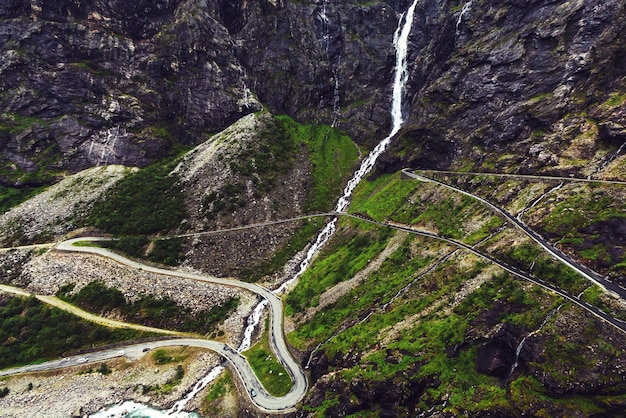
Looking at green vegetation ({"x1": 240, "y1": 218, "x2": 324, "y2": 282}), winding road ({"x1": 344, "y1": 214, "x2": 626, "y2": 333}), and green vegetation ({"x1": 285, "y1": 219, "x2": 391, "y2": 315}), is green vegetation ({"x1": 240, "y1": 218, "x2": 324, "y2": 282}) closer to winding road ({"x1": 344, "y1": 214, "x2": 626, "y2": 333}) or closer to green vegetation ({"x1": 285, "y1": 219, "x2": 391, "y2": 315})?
green vegetation ({"x1": 285, "y1": 219, "x2": 391, "y2": 315})

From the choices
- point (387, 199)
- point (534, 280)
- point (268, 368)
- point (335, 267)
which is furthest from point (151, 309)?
point (534, 280)

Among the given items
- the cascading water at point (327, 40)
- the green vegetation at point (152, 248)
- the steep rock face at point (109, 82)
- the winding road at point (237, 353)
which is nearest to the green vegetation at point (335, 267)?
the winding road at point (237, 353)

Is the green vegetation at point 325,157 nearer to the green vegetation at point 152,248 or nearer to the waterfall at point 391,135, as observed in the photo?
the waterfall at point 391,135

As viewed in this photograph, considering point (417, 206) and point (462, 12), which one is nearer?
point (417, 206)

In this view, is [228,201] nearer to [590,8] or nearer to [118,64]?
[118,64]

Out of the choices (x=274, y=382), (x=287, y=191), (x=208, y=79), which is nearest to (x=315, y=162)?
(x=287, y=191)

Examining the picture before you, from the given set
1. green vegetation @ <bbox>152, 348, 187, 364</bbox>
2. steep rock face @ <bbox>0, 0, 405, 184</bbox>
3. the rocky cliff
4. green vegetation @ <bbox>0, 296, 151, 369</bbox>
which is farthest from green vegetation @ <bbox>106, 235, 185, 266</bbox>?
steep rock face @ <bbox>0, 0, 405, 184</bbox>

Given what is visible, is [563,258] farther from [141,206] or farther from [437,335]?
[141,206]
